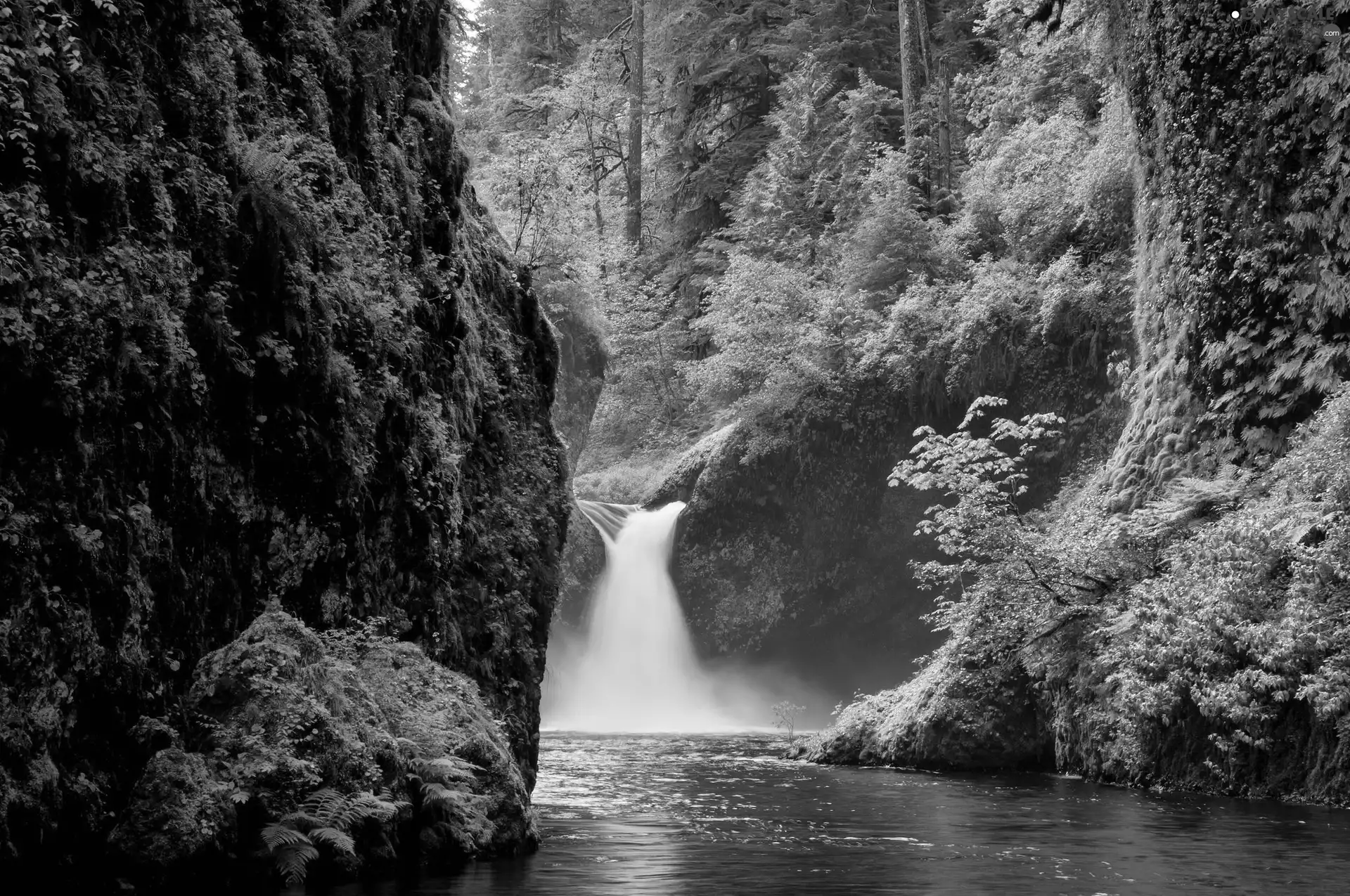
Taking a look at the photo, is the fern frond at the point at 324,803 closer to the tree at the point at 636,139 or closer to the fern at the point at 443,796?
the fern at the point at 443,796

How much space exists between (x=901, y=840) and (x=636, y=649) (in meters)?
16.7

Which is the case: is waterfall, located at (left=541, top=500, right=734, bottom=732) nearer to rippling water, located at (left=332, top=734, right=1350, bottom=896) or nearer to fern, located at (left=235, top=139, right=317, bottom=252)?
rippling water, located at (left=332, top=734, right=1350, bottom=896)

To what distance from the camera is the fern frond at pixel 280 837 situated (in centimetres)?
677

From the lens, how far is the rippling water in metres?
7.73

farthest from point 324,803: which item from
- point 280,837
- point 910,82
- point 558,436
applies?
point 910,82

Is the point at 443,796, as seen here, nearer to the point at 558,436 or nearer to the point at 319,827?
the point at 319,827

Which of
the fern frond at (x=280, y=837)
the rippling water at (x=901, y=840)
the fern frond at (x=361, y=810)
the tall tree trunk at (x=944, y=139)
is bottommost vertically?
the rippling water at (x=901, y=840)

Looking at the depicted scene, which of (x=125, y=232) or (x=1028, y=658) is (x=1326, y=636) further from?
(x=125, y=232)

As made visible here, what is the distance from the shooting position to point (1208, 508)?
46.8 ft

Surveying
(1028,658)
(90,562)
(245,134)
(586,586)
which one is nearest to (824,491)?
(586,586)

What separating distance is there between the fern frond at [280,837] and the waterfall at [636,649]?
1921cm

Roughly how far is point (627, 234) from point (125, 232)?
31787 mm

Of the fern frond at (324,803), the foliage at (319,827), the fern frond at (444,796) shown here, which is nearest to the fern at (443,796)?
the fern frond at (444,796)

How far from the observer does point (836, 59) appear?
34656 millimetres
